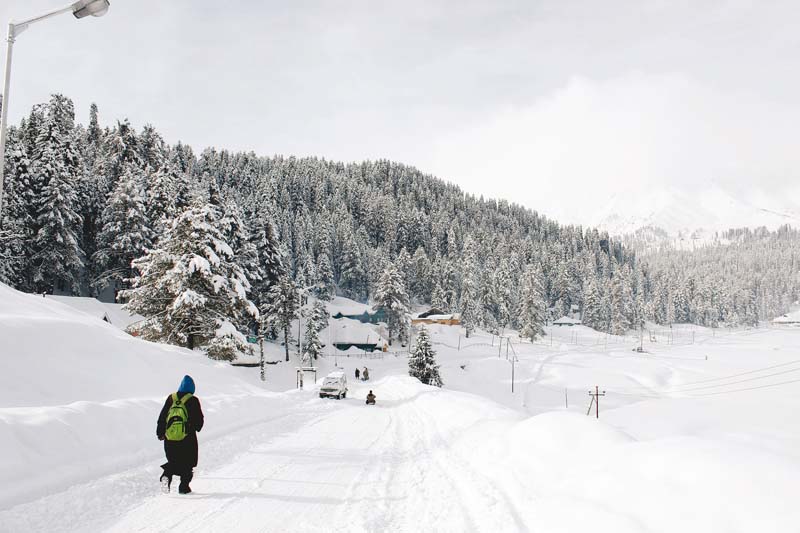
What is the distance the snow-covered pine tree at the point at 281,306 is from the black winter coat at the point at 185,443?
5190cm

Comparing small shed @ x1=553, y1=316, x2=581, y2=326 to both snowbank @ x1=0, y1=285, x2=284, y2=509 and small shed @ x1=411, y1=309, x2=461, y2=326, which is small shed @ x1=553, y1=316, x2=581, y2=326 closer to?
small shed @ x1=411, y1=309, x2=461, y2=326

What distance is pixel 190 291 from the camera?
29.1 m

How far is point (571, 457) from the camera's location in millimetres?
8125

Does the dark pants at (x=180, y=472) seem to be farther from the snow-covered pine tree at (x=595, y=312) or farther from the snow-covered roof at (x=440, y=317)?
the snow-covered pine tree at (x=595, y=312)

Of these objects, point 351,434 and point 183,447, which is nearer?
point 183,447

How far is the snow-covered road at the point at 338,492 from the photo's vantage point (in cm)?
605

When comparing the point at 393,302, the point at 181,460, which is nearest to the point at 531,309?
the point at 393,302

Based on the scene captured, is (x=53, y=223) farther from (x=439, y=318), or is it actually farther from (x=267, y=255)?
(x=439, y=318)

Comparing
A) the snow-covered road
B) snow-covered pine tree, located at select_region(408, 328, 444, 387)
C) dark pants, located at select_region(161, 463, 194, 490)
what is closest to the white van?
the snow-covered road

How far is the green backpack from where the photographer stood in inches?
293

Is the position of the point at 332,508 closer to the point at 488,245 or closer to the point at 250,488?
the point at 250,488

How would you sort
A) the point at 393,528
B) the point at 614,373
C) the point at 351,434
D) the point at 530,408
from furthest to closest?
1. the point at 614,373
2. the point at 530,408
3. the point at 351,434
4. the point at 393,528

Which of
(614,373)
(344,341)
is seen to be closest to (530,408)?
(614,373)

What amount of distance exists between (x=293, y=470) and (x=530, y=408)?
49339mm
